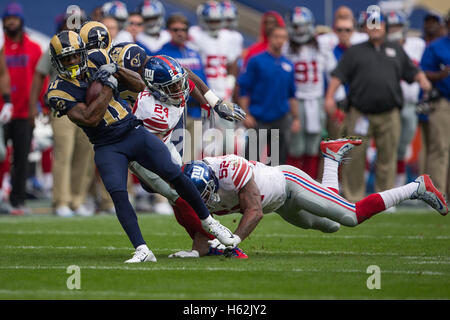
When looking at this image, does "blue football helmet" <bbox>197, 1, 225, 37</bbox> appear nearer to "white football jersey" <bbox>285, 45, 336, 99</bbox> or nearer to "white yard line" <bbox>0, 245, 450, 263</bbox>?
"white football jersey" <bbox>285, 45, 336, 99</bbox>

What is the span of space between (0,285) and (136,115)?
2120mm

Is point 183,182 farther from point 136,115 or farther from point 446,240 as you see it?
point 446,240

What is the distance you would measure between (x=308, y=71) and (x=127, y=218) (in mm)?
6034

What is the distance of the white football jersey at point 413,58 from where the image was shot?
11.9 meters

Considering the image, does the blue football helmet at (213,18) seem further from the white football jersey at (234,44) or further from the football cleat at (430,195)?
the football cleat at (430,195)

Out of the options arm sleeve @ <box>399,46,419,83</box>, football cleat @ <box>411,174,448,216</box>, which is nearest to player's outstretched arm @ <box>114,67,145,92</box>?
football cleat @ <box>411,174,448,216</box>

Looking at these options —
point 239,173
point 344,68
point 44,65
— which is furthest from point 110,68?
point 344,68

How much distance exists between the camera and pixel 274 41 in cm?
1122

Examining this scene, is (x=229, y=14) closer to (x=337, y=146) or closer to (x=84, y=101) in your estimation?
(x=337, y=146)

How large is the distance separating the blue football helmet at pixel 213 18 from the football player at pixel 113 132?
5509 millimetres

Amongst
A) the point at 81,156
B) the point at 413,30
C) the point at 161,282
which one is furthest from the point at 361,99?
the point at 413,30

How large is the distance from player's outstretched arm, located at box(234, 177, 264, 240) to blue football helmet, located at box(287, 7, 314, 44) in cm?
562

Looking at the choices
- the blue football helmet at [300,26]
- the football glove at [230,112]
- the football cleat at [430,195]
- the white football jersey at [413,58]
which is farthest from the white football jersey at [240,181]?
the white football jersey at [413,58]

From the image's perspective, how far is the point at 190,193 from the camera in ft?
19.8
